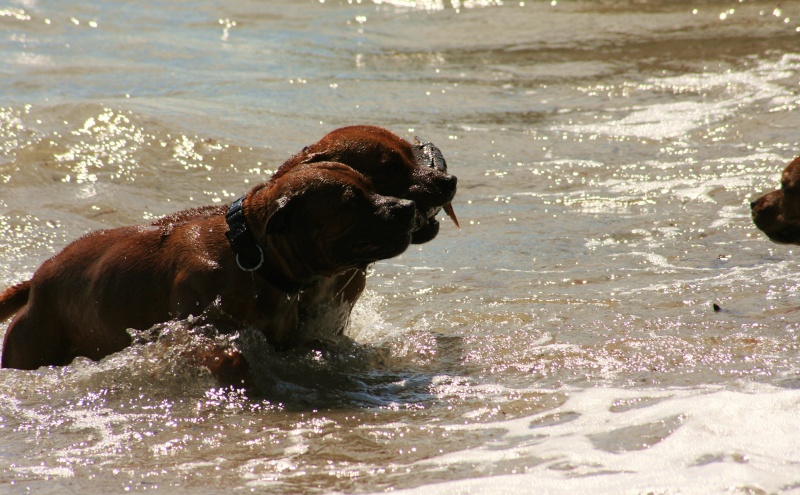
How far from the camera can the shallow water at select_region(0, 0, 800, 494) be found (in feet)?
13.1

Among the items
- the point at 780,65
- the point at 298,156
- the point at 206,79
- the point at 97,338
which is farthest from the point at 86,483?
the point at 780,65

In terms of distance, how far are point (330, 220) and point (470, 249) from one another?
9.48 feet

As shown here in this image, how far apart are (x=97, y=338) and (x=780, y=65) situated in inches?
383

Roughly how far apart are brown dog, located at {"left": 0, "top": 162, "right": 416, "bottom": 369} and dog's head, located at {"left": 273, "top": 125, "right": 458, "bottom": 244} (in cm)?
36

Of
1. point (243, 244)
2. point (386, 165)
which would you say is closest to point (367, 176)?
point (386, 165)

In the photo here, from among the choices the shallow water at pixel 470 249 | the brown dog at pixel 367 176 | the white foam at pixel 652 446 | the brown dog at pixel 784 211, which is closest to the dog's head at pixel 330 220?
the brown dog at pixel 367 176

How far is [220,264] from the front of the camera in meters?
4.86

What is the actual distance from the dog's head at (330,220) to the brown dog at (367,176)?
0.40 metres

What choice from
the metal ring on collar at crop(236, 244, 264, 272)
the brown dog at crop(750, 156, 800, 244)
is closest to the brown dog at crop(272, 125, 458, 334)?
the metal ring on collar at crop(236, 244, 264, 272)

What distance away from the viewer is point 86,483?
3.82m

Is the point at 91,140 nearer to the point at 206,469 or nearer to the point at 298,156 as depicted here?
the point at 298,156

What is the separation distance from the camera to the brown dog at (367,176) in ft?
17.4

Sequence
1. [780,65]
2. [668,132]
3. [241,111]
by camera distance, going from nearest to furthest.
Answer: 1. [668,132]
2. [241,111]
3. [780,65]

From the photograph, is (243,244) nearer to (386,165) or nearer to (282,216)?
(282,216)
